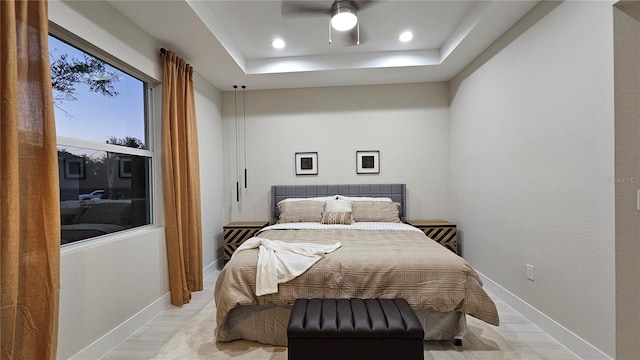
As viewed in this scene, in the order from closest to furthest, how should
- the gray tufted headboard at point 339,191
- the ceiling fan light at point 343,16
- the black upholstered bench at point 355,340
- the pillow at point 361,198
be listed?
the black upholstered bench at point 355,340 → the ceiling fan light at point 343,16 → the pillow at point 361,198 → the gray tufted headboard at point 339,191

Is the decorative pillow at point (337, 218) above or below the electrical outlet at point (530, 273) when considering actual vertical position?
above

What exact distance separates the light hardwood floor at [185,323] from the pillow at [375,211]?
1473mm

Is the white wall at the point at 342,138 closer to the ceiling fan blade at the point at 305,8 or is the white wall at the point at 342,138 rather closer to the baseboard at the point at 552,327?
the baseboard at the point at 552,327

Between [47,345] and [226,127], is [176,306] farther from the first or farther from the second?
[226,127]

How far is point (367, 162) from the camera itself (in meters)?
4.23

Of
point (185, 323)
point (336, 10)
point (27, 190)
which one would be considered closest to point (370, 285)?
point (185, 323)

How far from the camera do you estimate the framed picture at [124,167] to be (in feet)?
7.95

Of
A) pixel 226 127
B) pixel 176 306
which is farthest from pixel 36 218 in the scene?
pixel 226 127

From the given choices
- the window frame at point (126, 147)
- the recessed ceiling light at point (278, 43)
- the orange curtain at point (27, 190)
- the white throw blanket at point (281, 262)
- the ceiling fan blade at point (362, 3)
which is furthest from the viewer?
the recessed ceiling light at point (278, 43)

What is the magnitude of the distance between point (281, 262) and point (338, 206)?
5.66 feet

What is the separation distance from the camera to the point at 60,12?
1759mm

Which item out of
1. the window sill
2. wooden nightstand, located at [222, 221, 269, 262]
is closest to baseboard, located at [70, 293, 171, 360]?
the window sill

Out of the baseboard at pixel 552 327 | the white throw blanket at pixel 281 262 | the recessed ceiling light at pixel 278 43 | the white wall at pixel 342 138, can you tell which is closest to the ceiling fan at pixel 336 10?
the recessed ceiling light at pixel 278 43

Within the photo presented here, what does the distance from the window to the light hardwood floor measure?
89 centimetres
